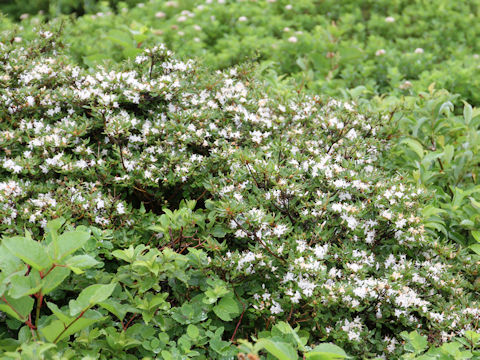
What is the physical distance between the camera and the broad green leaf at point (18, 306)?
5.40ft

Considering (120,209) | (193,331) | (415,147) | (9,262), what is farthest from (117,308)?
(415,147)

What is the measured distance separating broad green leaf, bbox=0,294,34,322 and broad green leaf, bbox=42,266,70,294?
85 millimetres

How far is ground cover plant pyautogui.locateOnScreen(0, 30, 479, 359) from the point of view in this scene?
178cm

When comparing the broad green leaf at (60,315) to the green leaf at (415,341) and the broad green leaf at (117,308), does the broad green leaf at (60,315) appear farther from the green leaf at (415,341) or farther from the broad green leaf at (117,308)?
the green leaf at (415,341)

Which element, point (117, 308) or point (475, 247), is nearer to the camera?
point (117, 308)

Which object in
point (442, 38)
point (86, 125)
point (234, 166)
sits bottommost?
point (442, 38)

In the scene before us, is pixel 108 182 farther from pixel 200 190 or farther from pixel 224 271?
pixel 224 271

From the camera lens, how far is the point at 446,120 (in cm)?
311

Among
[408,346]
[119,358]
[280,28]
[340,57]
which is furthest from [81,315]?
[280,28]

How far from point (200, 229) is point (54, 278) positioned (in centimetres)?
70

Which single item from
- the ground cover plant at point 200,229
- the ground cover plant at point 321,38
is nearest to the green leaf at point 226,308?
the ground cover plant at point 200,229

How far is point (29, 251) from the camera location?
1617 mm

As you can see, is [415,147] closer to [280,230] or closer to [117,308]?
[280,230]

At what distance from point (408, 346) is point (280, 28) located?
13.6ft
